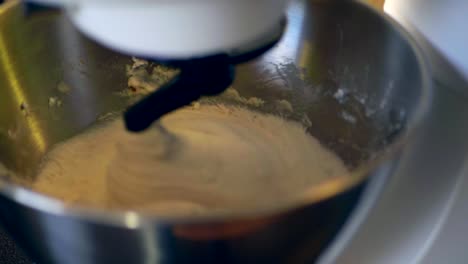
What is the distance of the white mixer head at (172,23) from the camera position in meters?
0.38

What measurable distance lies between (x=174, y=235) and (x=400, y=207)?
9.1 inches

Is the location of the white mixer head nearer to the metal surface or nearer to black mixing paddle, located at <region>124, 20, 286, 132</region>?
black mixing paddle, located at <region>124, 20, 286, 132</region>

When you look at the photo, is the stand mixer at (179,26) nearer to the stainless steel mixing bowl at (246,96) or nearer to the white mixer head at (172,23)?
the white mixer head at (172,23)

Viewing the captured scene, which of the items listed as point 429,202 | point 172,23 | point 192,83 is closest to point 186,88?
point 192,83

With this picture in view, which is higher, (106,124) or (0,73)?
(0,73)

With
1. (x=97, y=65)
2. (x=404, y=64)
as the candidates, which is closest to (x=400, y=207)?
(x=404, y=64)

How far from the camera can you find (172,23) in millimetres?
391

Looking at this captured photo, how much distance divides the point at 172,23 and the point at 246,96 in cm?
41

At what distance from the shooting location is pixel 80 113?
2.49ft

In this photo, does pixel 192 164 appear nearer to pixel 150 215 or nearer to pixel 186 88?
pixel 186 88

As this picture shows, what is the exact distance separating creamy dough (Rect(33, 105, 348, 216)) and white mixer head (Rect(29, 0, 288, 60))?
7.5 inches

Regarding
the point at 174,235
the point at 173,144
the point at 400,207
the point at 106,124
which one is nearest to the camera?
the point at 174,235

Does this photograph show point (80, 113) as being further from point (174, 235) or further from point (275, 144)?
point (174, 235)

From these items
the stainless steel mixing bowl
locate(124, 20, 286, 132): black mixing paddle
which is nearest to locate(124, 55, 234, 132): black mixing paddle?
locate(124, 20, 286, 132): black mixing paddle
